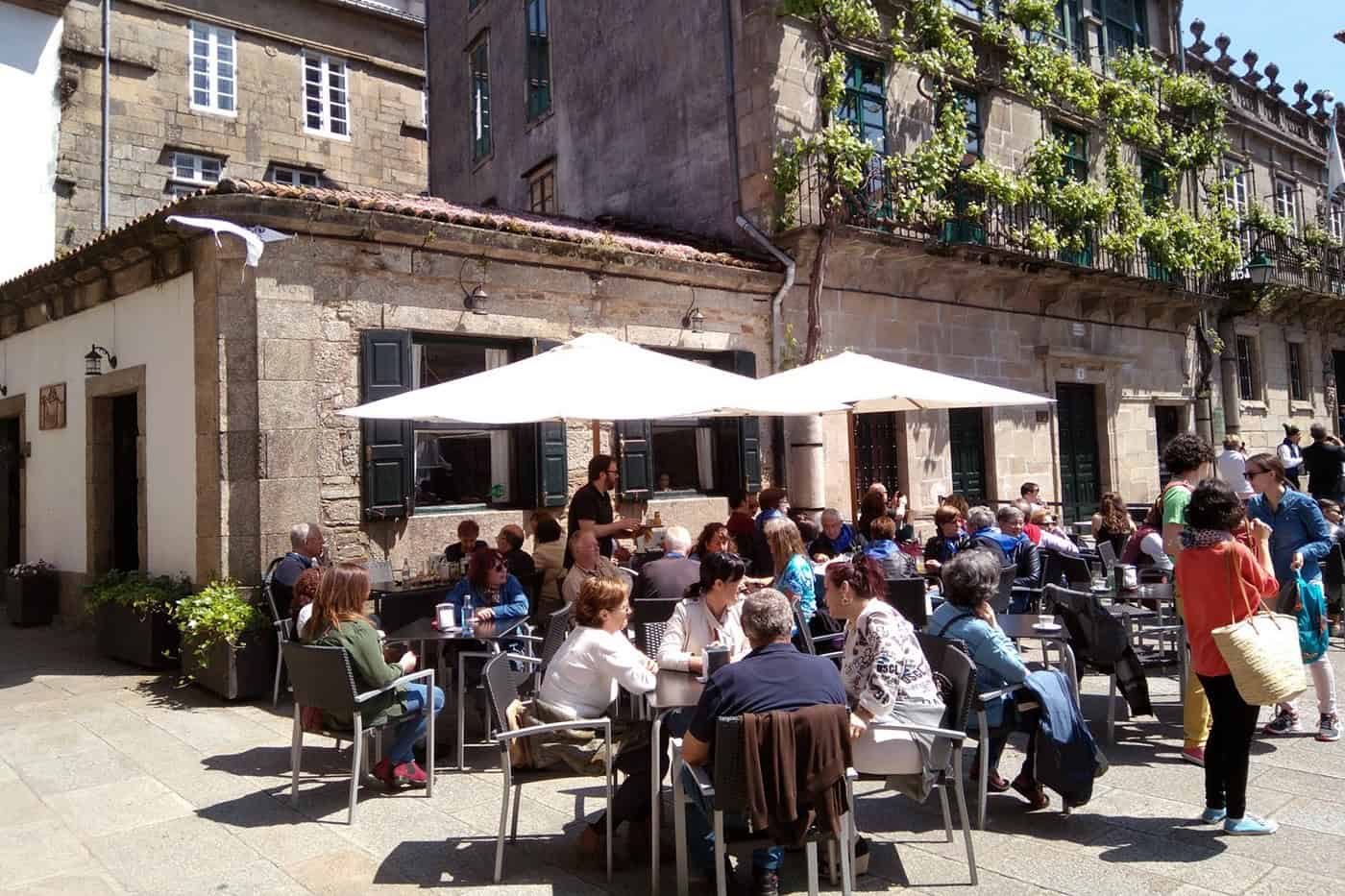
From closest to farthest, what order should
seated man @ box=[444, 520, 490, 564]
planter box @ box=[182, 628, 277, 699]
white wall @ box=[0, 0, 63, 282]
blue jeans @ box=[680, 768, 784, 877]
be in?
1. blue jeans @ box=[680, 768, 784, 877]
2. planter box @ box=[182, 628, 277, 699]
3. seated man @ box=[444, 520, 490, 564]
4. white wall @ box=[0, 0, 63, 282]

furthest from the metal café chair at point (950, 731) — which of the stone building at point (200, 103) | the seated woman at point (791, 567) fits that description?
the stone building at point (200, 103)

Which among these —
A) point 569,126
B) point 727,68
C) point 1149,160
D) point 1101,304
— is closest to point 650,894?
point 727,68

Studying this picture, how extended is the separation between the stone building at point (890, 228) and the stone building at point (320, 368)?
55.9 inches

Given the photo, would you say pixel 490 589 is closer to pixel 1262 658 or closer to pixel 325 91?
pixel 1262 658

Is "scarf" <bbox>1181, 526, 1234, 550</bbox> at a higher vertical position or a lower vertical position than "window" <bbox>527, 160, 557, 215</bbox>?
lower

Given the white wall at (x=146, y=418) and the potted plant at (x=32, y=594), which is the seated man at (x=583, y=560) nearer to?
the white wall at (x=146, y=418)

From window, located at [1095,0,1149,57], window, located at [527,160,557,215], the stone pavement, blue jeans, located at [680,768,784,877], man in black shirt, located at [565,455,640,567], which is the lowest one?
the stone pavement

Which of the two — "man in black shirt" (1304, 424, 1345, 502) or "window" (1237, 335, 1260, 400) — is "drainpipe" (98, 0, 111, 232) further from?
"window" (1237, 335, 1260, 400)

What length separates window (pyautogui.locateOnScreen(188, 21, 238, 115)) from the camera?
742 inches

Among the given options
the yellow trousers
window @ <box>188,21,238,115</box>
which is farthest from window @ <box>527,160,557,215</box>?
the yellow trousers

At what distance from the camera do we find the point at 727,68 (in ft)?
39.0

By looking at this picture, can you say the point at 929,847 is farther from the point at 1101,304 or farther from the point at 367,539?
the point at 1101,304

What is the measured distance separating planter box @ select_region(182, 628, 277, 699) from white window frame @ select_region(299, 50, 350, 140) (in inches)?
618

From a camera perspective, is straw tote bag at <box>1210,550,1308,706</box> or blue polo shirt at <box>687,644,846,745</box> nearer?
blue polo shirt at <box>687,644,846,745</box>
